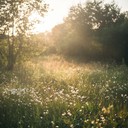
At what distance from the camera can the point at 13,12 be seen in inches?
917

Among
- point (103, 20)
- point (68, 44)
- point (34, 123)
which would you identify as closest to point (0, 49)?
point (34, 123)

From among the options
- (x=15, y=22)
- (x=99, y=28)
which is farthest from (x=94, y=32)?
(x=15, y=22)

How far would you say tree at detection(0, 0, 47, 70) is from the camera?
23000 millimetres

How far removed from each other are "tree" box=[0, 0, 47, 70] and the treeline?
11.1 m

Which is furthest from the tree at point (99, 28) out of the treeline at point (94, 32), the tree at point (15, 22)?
the tree at point (15, 22)

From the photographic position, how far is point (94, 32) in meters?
40.9

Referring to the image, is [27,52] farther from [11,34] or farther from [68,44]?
[68,44]

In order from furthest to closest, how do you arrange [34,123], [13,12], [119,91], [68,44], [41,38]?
1. [68,44]
2. [41,38]
3. [13,12]
4. [119,91]
5. [34,123]

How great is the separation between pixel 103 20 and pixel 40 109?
3461 centimetres

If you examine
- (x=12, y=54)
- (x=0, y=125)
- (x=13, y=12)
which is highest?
(x=13, y=12)

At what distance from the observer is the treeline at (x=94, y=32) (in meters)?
33.5

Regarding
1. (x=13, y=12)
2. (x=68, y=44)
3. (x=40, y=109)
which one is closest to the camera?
(x=40, y=109)

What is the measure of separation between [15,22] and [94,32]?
18529mm

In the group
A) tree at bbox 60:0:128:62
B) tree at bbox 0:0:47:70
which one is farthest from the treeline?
tree at bbox 0:0:47:70
